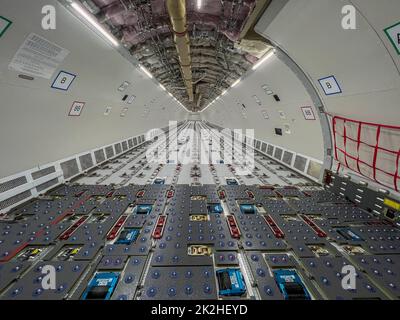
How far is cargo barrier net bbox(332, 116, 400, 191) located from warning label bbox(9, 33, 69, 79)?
6109mm

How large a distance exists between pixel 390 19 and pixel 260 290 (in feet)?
11.6

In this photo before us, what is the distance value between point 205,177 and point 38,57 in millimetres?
4816

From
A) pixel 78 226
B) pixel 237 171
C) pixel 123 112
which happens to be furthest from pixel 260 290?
pixel 123 112

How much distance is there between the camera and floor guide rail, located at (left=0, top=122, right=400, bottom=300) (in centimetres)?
211

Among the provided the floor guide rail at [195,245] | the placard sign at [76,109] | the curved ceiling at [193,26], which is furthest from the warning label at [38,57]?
the floor guide rail at [195,245]

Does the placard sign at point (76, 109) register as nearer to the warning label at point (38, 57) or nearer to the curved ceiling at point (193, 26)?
the warning label at point (38, 57)

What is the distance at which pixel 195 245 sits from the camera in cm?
283

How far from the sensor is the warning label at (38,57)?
10.2 ft

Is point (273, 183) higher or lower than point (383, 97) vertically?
lower

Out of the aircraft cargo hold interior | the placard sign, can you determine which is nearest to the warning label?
the aircraft cargo hold interior

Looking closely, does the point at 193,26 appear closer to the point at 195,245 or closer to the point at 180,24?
the point at 180,24

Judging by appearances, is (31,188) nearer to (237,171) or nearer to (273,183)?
(237,171)

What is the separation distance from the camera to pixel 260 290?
2094 mm
